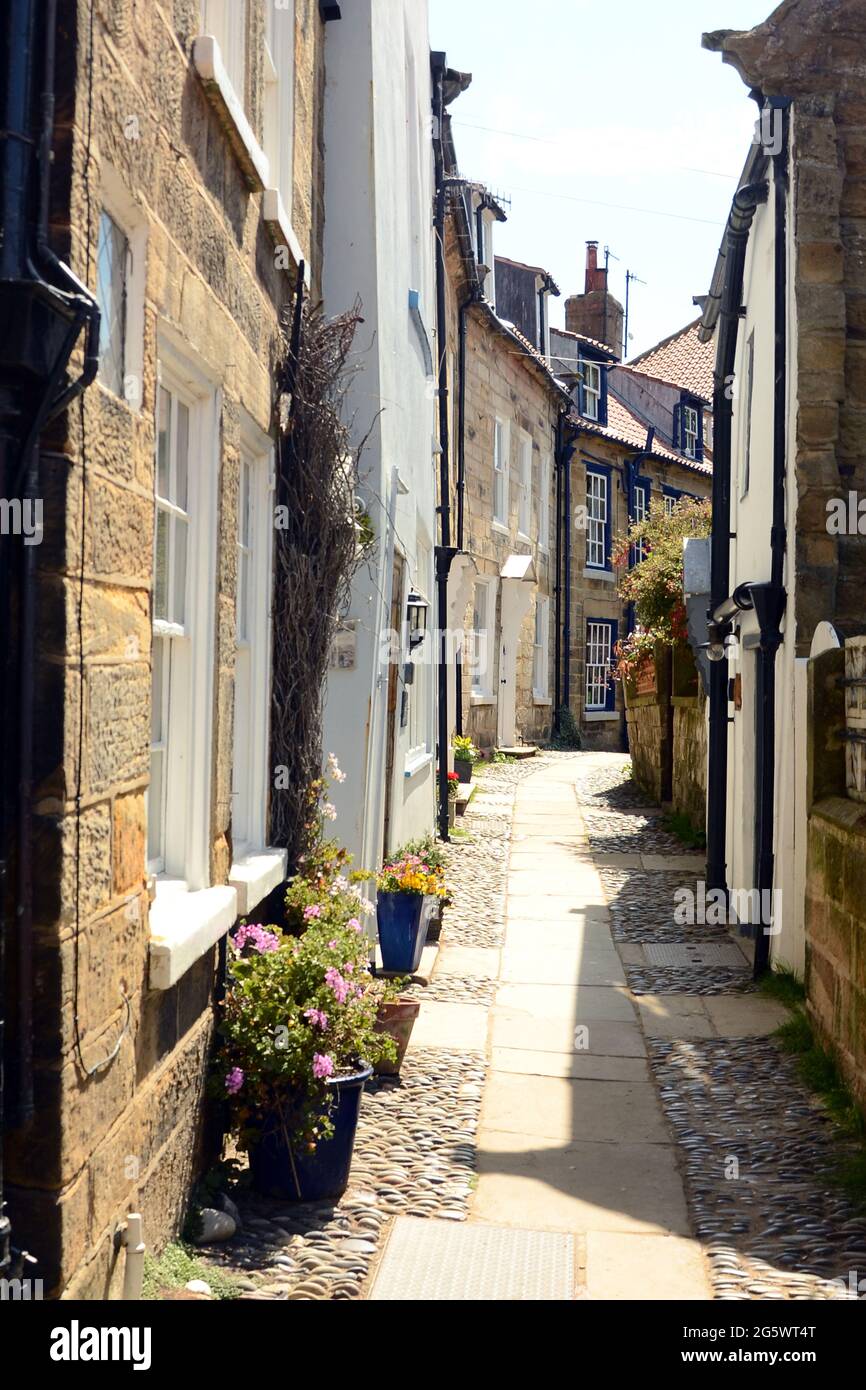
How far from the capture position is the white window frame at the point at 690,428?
3109cm

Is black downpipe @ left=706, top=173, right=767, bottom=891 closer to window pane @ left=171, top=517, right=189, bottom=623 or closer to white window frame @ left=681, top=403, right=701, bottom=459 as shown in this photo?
window pane @ left=171, top=517, right=189, bottom=623

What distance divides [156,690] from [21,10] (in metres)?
2.04

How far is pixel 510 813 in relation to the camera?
50.4 feet

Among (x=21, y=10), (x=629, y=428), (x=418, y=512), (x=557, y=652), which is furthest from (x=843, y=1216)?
(x=629, y=428)

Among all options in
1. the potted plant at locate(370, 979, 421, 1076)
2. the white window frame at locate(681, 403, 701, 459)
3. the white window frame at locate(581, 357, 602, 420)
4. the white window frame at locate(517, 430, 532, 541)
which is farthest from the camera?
the white window frame at locate(681, 403, 701, 459)

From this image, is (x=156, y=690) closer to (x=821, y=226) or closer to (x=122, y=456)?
(x=122, y=456)

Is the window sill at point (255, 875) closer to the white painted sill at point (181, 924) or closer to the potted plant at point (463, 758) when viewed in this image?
the white painted sill at point (181, 924)

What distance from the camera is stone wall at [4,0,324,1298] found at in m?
2.89

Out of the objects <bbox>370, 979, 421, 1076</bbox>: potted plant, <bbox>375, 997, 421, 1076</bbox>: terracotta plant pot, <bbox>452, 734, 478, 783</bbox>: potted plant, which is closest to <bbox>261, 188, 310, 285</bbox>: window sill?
<bbox>370, 979, 421, 1076</bbox>: potted plant

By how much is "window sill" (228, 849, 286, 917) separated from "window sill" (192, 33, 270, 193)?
251 cm

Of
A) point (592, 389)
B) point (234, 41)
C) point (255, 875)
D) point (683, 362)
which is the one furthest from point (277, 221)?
point (683, 362)

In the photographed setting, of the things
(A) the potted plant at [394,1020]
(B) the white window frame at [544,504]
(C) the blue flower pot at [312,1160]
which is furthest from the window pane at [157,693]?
(B) the white window frame at [544,504]

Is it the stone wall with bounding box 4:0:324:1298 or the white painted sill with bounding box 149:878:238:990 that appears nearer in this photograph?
the stone wall with bounding box 4:0:324:1298

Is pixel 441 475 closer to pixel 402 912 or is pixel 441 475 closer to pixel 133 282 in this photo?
pixel 402 912
